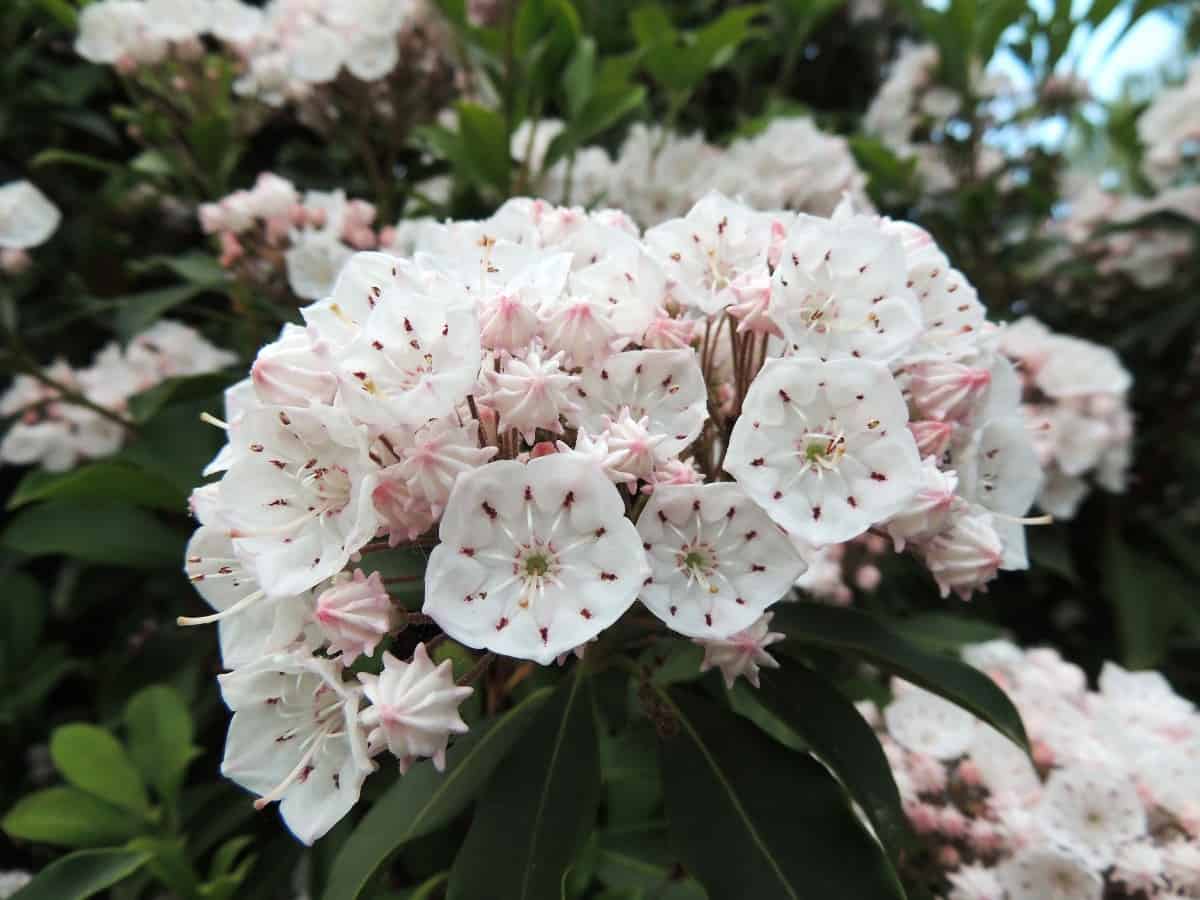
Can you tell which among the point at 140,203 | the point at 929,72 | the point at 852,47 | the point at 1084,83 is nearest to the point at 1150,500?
the point at 1084,83

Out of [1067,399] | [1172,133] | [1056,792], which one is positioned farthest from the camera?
[1172,133]

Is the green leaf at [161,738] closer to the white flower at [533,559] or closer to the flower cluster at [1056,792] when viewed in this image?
the white flower at [533,559]

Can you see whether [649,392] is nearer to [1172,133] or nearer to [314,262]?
[314,262]

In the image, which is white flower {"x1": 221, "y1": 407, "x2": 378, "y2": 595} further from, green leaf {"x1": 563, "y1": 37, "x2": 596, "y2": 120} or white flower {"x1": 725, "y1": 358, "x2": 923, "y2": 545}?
green leaf {"x1": 563, "y1": 37, "x2": 596, "y2": 120}

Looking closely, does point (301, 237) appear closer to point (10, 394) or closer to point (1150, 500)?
point (10, 394)

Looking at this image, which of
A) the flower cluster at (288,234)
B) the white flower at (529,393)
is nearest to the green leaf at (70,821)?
the flower cluster at (288,234)

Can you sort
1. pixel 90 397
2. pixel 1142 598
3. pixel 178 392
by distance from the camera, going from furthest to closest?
pixel 1142 598, pixel 90 397, pixel 178 392

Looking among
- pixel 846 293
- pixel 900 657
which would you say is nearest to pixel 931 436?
pixel 846 293
